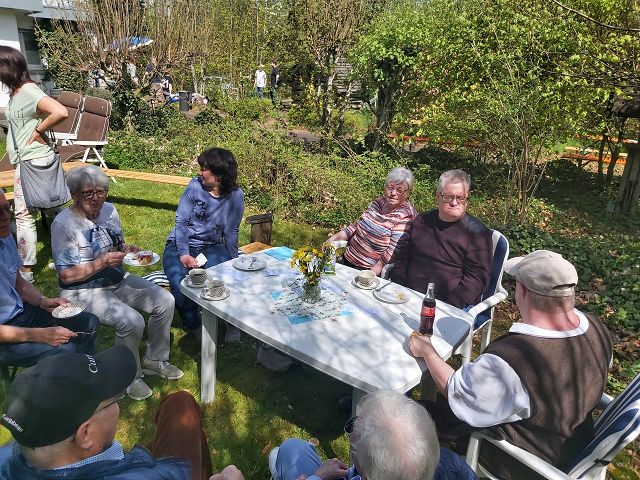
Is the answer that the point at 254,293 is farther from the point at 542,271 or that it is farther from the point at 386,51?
the point at 386,51

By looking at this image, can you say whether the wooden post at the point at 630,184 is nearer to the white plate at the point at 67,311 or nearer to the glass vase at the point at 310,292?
the glass vase at the point at 310,292

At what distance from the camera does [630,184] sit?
25.7 feet

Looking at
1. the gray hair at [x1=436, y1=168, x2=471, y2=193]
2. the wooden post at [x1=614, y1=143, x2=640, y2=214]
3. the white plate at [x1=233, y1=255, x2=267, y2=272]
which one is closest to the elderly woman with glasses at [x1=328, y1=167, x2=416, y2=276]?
the gray hair at [x1=436, y1=168, x2=471, y2=193]

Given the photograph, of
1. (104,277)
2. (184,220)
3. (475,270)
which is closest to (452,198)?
(475,270)

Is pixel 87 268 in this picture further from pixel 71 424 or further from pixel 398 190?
pixel 398 190

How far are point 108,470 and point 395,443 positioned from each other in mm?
824

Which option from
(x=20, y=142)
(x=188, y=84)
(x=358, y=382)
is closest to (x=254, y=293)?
(x=358, y=382)

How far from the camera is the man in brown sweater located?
337 centimetres

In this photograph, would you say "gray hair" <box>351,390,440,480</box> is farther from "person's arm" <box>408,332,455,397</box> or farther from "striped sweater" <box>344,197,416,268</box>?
"striped sweater" <box>344,197,416,268</box>

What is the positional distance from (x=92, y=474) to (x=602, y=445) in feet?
5.90

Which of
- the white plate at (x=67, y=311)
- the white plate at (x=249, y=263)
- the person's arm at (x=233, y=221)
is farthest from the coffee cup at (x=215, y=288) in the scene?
the person's arm at (x=233, y=221)

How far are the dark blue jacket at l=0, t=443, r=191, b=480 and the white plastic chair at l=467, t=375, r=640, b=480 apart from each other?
132cm

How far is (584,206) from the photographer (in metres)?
8.49

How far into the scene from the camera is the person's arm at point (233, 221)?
405cm
